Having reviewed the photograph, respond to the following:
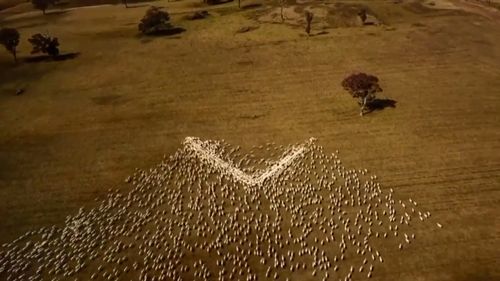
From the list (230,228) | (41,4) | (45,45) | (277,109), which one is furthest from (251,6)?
(230,228)

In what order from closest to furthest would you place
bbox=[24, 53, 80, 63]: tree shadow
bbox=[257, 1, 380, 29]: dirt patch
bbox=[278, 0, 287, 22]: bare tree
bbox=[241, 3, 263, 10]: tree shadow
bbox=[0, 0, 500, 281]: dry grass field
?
bbox=[0, 0, 500, 281]: dry grass field → bbox=[24, 53, 80, 63]: tree shadow → bbox=[257, 1, 380, 29]: dirt patch → bbox=[278, 0, 287, 22]: bare tree → bbox=[241, 3, 263, 10]: tree shadow

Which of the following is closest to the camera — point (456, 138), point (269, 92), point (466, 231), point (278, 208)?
point (466, 231)

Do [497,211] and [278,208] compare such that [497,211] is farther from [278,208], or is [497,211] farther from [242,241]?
[242,241]

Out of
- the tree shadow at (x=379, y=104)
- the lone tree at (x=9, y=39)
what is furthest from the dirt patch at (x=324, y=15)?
the lone tree at (x=9, y=39)

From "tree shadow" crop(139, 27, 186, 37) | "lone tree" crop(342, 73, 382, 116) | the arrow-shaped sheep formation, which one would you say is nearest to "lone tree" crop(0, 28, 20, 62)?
"tree shadow" crop(139, 27, 186, 37)

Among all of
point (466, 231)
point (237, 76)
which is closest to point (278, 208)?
point (466, 231)

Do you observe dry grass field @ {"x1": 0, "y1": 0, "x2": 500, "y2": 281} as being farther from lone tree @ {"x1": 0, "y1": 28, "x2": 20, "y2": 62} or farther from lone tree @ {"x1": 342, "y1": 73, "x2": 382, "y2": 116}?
lone tree @ {"x1": 0, "y1": 28, "x2": 20, "y2": 62}
